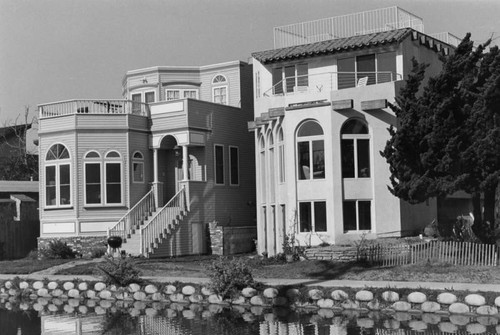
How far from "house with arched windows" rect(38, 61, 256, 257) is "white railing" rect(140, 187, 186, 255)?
0.15ft

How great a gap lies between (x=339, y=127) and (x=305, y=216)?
3922 mm

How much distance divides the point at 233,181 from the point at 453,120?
635 inches

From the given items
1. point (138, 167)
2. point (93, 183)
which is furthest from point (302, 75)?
point (93, 183)

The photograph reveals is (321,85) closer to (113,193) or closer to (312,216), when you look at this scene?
(312,216)

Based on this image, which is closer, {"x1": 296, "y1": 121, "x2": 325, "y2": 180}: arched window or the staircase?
{"x1": 296, "y1": 121, "x2": 325, "y2": 180}: arched window

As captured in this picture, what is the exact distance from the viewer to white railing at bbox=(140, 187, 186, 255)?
3164cm

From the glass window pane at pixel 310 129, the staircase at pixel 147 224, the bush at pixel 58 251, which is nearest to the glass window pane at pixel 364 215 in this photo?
the glass window pane at pixel 310 129

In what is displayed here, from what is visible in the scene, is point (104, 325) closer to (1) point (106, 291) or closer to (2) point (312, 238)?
(1) point (106, 291)

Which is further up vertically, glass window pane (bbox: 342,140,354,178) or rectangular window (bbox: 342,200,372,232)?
glass window pane (bbox: 342,140,354,178)

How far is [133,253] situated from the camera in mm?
31484

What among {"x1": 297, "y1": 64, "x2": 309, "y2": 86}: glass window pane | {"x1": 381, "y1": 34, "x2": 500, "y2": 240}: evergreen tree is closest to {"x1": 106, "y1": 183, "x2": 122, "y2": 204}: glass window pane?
{"x1": 297, "y1": 64, "x2": 309, "y2": 86}: glass window pane

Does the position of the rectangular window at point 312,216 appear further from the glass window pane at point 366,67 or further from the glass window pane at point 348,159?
the glass window pane at point 366,67

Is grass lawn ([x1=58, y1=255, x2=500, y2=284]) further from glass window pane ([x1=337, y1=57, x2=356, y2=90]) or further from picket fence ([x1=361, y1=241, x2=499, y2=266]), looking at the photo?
glass window pane ([x1=337, y1=57, x2=356, y2=90])

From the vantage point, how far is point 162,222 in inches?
1293
